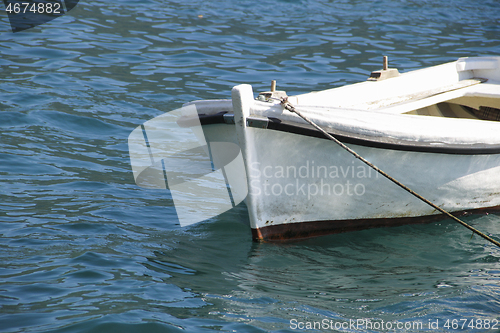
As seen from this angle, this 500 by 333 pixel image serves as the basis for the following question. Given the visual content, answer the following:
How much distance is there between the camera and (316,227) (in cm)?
385

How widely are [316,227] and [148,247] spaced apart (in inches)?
51.2

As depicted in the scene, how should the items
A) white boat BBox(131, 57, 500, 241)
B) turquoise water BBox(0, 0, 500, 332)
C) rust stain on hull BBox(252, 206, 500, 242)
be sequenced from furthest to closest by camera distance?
rust stain on hull BBox(252, 206, 500, 242) < white boat BBox(131, 57, 500, 241) < turquoise water BBox(0, 0, 500, 332)

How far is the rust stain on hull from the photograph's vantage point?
3730mm

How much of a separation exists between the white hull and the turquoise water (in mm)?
193

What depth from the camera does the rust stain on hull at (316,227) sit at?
373cm

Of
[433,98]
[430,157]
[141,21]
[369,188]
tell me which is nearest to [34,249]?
[369,188]

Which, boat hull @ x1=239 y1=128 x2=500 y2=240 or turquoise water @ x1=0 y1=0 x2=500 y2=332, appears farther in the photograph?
boat hull @ x1=239 y1=128 x2=500 y2=240

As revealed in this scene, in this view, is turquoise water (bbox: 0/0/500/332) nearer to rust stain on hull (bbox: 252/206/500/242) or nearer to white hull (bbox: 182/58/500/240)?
rust stain on hull (bbox: 252/206/500/242)

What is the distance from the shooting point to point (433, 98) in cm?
515

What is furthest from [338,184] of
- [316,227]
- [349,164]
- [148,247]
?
[148,247]

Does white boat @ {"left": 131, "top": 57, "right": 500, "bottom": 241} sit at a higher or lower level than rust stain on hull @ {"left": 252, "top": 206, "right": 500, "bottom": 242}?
higher

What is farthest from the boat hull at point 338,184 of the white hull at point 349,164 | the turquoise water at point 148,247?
the turquoise water at point 148,247

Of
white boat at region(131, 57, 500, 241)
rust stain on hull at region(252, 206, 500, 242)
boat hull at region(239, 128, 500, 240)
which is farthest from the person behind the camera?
rust stain on hull at region(252, 206, 500, 242)

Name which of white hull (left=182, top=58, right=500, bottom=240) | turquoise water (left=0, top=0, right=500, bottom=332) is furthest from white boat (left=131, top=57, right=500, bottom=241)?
turquoise water (left=0, top=0, right=500, bottom=332)
